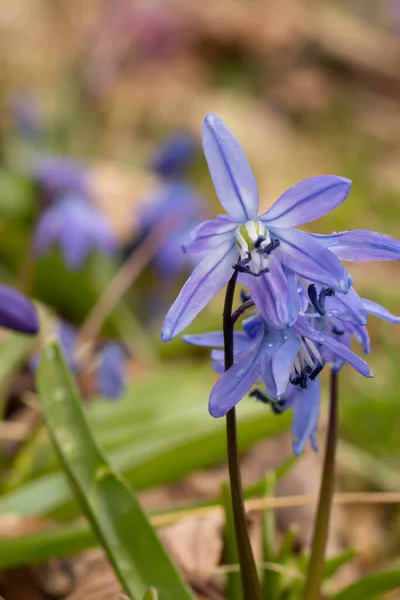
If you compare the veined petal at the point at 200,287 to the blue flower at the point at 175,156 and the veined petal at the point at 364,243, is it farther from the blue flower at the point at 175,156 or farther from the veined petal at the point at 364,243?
the blue flower at the point at 175,156

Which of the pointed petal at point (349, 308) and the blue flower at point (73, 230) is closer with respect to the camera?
the pointed petal at point (349, 308)

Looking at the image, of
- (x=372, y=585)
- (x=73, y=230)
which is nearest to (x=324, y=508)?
(x=372, y=585)

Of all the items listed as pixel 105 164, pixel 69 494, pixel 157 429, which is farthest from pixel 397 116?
pixel 69 494

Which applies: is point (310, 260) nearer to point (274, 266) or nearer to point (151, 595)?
point (274, 266)

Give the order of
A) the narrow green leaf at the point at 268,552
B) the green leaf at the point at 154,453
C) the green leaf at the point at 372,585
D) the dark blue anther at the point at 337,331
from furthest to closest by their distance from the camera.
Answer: the green leaf at the point at 154,453, the narrow green leaf at the point at 268,552, the green leaf at the point at 372,585, the dark blue anther at the point at 337,331

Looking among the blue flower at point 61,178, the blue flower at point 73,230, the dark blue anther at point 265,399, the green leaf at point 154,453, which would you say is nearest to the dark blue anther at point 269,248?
the dark blue anther at point 265,399

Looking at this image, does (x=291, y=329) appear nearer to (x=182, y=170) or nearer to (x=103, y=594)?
(x=103, y=594)

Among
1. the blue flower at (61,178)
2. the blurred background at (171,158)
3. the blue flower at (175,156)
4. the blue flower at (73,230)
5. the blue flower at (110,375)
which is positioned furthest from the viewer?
the blue flower at (175,156)
